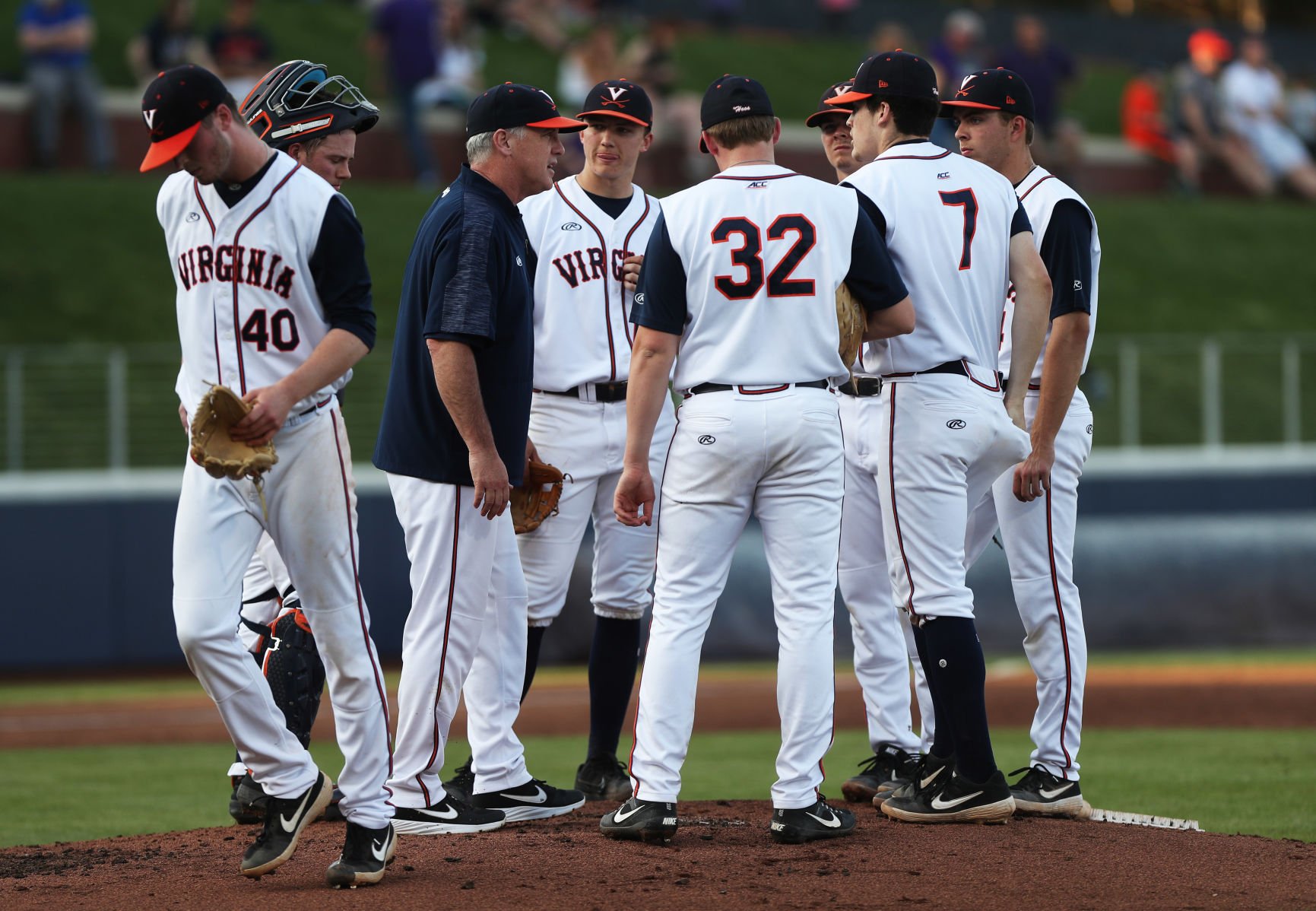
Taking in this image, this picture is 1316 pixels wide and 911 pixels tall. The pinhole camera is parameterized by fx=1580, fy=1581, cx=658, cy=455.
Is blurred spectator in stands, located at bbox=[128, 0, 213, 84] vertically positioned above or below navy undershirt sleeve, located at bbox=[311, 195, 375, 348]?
above

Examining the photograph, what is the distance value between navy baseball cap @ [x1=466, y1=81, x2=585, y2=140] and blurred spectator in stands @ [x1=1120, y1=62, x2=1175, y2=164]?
20503 millimetres

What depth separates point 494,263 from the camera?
518 cm

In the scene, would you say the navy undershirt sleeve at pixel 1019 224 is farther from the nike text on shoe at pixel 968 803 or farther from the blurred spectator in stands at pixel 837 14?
the blurred spectator in stands at pixel 837 14

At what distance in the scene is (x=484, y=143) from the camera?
5.39m

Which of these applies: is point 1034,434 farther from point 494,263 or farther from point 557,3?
point 557,3

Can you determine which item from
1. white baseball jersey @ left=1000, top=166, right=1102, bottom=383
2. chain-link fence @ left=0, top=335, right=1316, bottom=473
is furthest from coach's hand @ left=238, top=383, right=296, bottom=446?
chain-link fence @ left=0, top=335, right=1316, bottom=473

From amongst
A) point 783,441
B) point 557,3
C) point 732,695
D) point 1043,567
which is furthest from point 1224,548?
point 557,3

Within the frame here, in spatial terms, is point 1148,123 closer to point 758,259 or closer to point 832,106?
point 832,106

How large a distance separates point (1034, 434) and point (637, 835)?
201 centimetres

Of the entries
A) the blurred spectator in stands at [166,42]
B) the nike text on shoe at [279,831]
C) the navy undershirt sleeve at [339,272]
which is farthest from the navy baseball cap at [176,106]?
the blurred spectator in stands at [166,42]

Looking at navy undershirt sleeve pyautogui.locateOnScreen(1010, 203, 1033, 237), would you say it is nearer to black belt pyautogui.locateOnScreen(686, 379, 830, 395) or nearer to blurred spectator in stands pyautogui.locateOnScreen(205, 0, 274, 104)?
black belt pyautogui.locateOnScreen(686, 379, 830, 395)

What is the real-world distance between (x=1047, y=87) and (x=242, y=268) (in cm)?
1704

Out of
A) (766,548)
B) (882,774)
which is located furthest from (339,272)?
(882,774)

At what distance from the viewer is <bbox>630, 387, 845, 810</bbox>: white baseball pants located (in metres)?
4.98
